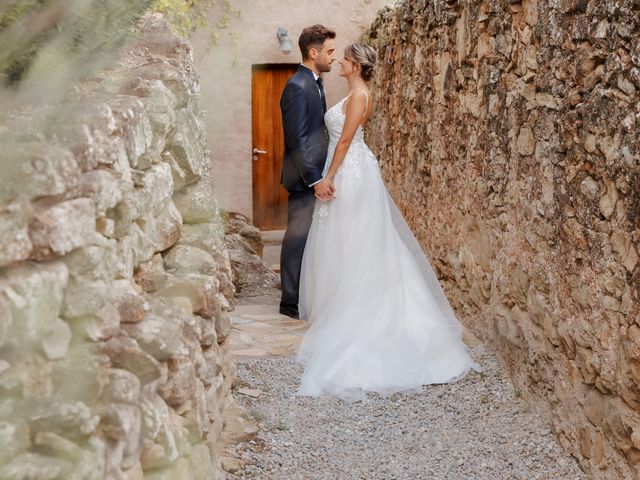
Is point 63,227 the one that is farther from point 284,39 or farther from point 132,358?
point 284,39

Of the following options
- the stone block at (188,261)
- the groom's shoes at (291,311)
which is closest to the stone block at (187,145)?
the stone block at (188,261)

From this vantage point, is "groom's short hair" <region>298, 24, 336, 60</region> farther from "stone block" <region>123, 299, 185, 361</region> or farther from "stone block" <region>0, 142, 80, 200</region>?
"stone block" <region>0, 142, 80, 200</region>

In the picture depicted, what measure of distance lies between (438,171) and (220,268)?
259 cm

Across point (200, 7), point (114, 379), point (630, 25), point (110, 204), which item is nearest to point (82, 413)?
point (114, 379)

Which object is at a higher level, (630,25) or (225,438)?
(630,25)

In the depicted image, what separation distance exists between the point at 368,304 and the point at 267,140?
5542 mm

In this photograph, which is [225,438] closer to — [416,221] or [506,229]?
[506,229]

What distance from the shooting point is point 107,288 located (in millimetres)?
1973

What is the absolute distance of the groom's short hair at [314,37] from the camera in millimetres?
5488

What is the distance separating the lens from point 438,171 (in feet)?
18.6

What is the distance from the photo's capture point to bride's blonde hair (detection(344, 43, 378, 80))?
5.02 m

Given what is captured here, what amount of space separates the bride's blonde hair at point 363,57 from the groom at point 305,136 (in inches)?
19.7

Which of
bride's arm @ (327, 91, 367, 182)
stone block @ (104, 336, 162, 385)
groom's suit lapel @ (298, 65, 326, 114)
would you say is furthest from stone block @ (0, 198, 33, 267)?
groom's suit lapel @ (298, 65, 326, 114)

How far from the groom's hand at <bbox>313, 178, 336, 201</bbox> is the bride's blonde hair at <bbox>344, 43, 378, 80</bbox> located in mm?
670
